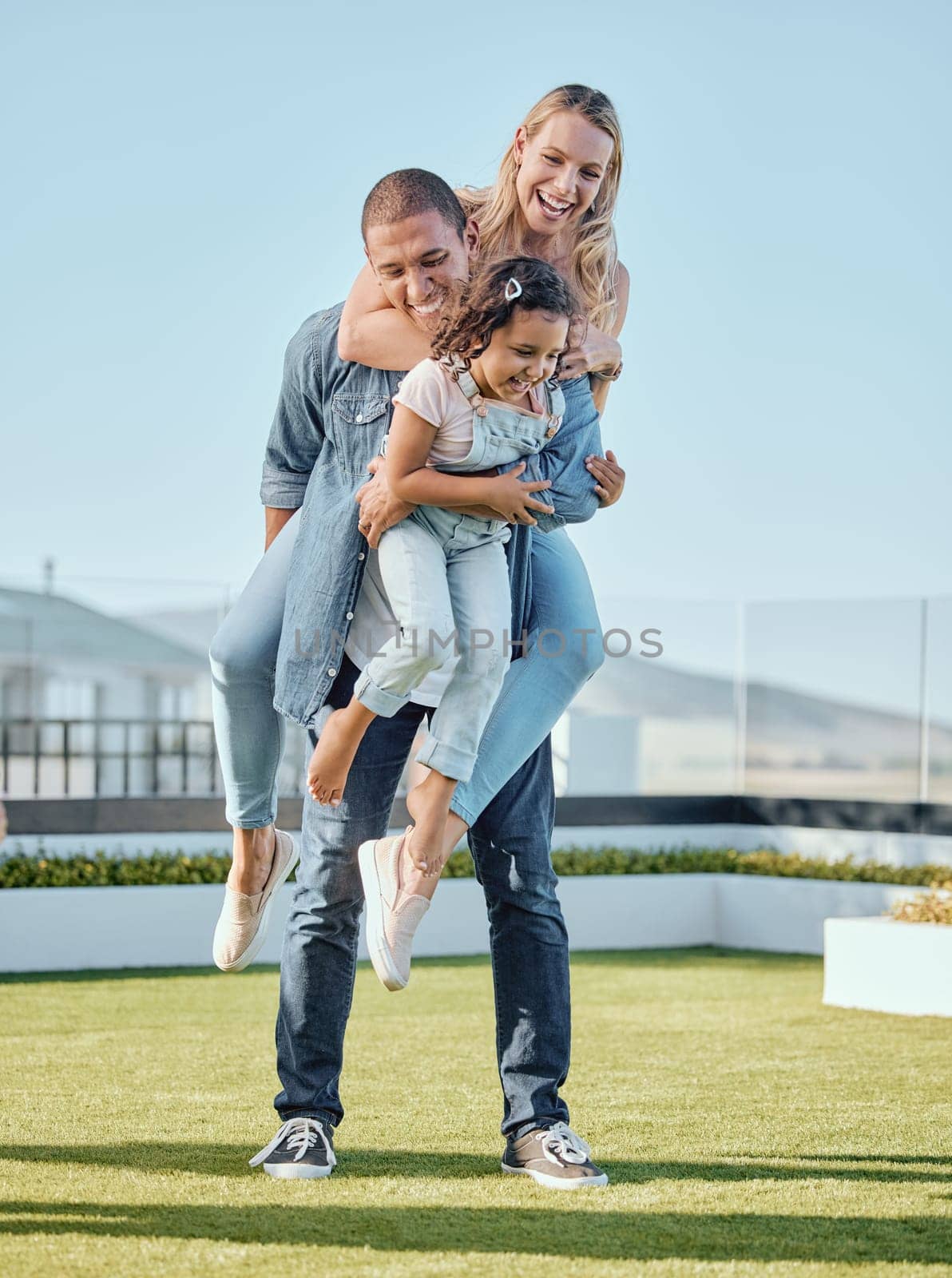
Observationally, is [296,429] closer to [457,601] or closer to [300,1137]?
[457,601]

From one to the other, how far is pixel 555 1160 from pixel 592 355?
1.65 metres

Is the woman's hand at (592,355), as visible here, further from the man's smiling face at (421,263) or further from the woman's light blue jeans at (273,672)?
the woman's light blue jeans at (273,672)

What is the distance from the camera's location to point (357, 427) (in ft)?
10.3

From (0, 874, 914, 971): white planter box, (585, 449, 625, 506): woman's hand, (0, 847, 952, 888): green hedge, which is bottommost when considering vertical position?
(0, 874, 914, 971): white planter box

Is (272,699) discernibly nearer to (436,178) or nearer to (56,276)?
(436,178)

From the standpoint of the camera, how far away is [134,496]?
67.9 feet

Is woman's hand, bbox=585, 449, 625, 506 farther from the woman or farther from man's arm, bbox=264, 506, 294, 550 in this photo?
man's arm, bbox=264, 506, 294, 550

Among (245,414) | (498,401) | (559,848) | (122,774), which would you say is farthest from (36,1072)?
(245,414)

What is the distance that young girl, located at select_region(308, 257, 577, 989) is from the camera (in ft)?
9.31

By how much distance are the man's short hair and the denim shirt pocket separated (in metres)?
0.33

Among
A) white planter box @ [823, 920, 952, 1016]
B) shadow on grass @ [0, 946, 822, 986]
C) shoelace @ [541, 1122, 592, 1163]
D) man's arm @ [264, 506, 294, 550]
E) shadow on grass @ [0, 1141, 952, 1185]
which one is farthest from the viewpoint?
shadow on grass @ [0, 946, 822, 986]

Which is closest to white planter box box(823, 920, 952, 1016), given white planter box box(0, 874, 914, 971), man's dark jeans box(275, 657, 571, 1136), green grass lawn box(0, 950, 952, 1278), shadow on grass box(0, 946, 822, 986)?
green grass lawn box(0, 950, 952, 1278)

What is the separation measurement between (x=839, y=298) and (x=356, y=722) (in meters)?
17.3

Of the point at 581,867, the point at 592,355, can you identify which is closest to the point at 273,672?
the point at 592,355
